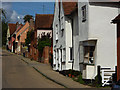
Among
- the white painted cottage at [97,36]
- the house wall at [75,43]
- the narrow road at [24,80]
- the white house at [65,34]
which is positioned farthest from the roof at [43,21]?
the white painted cottage at [97,36]

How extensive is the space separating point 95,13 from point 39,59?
85.6ft

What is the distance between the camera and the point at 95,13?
16094 millimetres

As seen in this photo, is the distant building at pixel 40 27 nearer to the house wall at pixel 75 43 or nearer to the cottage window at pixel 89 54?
the house wall at pixel 75 43

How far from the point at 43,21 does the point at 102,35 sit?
30.5 meters

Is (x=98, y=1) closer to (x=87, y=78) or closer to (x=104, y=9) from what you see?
(x=104, y=9)

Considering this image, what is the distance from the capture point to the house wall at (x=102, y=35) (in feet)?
52.6

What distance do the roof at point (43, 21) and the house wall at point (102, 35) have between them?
28.8 m

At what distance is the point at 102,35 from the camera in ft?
52.7

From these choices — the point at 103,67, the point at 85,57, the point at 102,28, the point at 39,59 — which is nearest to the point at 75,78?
the point at 85,57

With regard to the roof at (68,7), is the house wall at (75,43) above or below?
below

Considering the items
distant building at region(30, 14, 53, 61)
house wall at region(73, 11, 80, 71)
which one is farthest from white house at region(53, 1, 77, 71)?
distant building at region(30, 14, 53, 61)

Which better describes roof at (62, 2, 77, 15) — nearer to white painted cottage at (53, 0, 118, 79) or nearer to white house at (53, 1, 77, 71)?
white house at (53, 1, 77, 71)

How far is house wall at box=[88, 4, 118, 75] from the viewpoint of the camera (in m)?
16.0

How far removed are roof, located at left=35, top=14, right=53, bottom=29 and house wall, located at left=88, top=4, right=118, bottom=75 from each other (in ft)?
94.5
